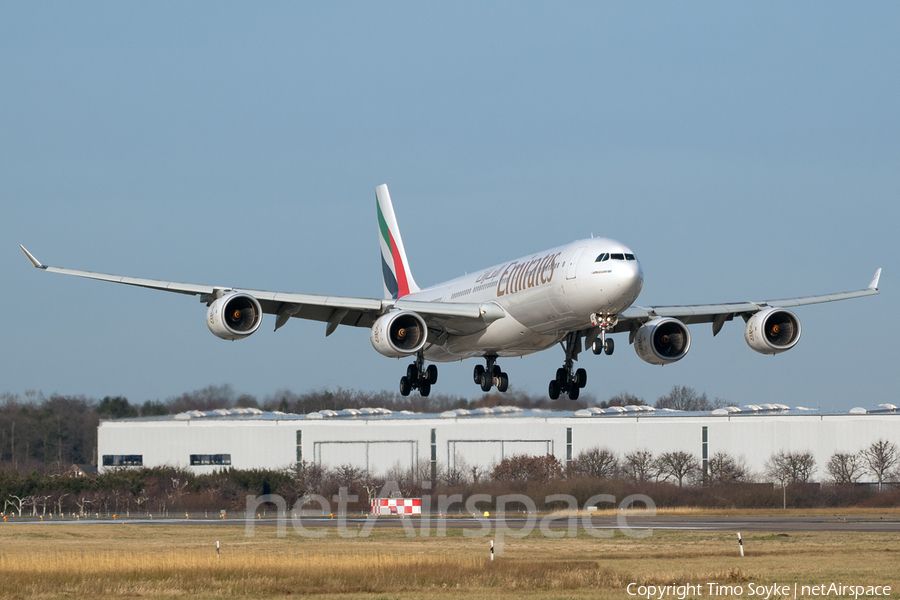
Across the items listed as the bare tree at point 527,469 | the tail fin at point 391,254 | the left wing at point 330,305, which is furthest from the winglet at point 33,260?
the bare tree at point 527,469

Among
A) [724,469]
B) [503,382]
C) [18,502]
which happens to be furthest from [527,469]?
[503,382]

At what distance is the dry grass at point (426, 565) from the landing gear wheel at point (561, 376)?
767 centimetres

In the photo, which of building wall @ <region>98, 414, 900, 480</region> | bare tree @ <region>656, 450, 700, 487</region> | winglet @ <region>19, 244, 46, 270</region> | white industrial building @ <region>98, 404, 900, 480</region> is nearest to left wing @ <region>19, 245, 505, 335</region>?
winglet @ <region>19, 244, 46, 270</region>

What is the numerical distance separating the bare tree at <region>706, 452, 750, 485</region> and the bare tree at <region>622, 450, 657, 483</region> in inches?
193

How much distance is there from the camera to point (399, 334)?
49.6m

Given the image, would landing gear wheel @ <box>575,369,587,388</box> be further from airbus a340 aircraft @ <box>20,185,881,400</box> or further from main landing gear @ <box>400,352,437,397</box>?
main landing gear @ <box>400,352,437,397</box>

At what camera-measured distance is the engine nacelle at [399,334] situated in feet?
160

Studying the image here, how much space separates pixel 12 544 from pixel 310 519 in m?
27.3

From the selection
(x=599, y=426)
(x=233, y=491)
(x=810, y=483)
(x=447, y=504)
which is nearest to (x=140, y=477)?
(x=233, y=491)

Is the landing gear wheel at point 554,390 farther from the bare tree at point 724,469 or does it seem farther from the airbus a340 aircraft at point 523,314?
the bare tree at point 724,469

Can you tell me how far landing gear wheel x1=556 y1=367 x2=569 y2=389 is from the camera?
53650mm

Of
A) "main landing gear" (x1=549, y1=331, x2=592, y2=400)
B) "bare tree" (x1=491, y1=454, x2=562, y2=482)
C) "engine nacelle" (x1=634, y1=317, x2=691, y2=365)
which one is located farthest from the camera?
"bare tree" (x1=491, y1=454, x2=562, y2=482)

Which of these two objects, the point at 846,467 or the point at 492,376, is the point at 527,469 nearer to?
the point at 846,467

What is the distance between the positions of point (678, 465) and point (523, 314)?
62368 mm
